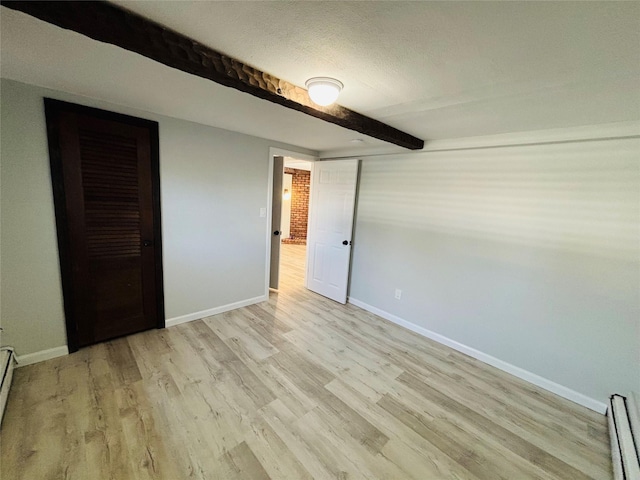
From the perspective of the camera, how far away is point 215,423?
1683mm

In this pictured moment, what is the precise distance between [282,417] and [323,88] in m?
2.14

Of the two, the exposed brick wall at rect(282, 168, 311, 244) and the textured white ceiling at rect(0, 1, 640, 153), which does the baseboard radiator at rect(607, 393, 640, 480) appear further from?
the exposed brick wall at rect(282, 168, 311, 244)

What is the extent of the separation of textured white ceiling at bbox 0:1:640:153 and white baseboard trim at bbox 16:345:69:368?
81.9 inches

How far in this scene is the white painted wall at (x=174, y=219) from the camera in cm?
188

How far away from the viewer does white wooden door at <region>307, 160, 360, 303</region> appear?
353cm

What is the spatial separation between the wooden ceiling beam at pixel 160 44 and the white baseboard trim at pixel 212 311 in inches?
98.5

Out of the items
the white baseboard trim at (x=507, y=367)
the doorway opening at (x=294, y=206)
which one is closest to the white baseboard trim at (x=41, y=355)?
the white baseboard trim at (x=507, y=367)

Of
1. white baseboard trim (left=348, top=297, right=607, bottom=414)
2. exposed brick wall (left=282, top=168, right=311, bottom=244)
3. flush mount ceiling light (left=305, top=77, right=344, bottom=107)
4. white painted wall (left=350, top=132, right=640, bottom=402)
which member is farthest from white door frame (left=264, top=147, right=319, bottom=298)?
exposed brick wall (left=282, top=168, right=311, bottom=244)

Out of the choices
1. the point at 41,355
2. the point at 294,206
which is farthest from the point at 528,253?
the point at 294,206

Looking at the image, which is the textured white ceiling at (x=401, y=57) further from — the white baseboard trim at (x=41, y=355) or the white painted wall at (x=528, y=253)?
the white baseboard trim at (x=41, y=355)

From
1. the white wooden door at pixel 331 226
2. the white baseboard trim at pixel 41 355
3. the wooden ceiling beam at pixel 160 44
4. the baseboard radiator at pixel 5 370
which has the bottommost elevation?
the white baseboard trim at pixel 41 355

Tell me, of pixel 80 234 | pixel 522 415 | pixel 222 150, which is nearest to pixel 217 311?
pixel 80 234

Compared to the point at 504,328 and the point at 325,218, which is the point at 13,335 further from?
the point at 504,328

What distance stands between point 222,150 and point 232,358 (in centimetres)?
217
